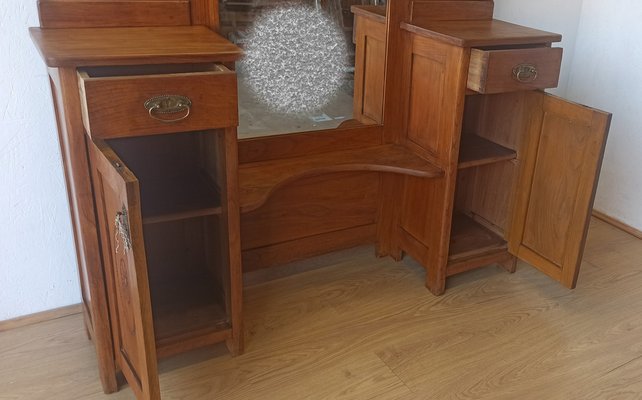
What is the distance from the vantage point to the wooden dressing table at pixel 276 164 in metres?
1.28

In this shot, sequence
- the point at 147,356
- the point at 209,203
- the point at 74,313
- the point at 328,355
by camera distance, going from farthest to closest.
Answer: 1. the point at 74,313
2. the point at 328,355
3. the point at 209,203
4. the point at 147,356

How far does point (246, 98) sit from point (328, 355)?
2.61 feet

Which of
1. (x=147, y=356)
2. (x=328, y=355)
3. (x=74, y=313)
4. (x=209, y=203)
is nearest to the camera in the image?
(x=147, y=356)

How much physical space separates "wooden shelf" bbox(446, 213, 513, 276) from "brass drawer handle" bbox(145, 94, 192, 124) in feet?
3.68

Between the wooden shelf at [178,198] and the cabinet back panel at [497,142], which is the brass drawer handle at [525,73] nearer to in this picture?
the cabinet back panel at [497,142]

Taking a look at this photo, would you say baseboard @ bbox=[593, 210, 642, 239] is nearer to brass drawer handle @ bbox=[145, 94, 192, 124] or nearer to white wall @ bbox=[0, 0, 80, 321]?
brass drawer handle @ bbox=[145, 94, 192, 124]

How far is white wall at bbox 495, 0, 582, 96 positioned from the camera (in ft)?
7.56

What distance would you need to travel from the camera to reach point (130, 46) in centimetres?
135

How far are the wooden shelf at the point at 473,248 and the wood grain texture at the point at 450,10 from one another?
0.76 m

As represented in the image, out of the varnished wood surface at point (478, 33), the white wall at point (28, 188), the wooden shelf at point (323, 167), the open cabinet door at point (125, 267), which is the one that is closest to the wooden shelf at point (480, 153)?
the wooden shelf at point (323, 167)

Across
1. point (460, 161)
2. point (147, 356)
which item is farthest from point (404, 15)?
point (147, 356)

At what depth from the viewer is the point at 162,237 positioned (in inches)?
71.1

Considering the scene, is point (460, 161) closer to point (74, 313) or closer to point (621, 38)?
point (621, 38)

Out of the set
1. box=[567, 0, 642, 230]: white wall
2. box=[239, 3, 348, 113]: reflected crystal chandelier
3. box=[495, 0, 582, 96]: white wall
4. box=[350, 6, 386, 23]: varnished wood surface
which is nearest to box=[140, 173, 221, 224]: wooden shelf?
box=[239, 3, 348, 113]: reflected crystal chandelier
